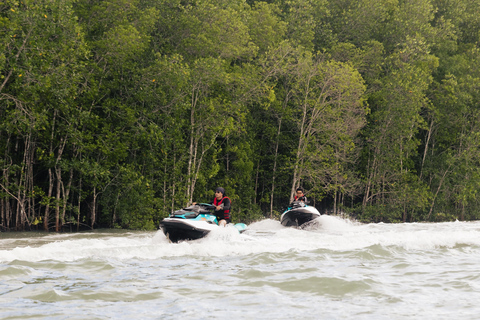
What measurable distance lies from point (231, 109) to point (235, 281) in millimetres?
14002

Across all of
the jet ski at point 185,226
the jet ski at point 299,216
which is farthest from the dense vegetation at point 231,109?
the jet ski at point 185,226

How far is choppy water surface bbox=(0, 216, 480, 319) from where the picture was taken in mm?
5273

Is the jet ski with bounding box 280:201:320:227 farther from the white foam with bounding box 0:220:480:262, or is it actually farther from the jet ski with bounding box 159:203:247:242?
the jet ski with bounding box 159:203:247:242

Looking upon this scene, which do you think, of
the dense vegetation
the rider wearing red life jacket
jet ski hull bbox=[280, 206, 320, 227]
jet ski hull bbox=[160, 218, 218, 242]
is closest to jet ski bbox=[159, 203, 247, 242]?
jet ski hull bbox=[160, 218, 218, 242]

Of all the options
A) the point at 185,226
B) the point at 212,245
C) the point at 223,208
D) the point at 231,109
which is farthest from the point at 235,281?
the point at 231,109

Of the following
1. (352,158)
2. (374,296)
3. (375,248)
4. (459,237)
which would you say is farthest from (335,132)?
(374,296)

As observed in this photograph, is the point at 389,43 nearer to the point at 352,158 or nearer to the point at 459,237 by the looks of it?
the point at 352,158

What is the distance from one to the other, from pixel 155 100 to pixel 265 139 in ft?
28.2

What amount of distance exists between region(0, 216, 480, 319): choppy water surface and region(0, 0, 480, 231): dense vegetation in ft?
20.7

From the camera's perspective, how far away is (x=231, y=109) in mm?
20312

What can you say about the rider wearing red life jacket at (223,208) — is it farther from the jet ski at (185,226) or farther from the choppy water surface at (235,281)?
the choppy water surface at (235,281)

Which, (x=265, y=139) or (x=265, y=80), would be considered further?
(x=265, y=139)

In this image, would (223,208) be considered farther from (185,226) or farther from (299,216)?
(299,216)

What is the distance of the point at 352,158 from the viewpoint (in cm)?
2616
